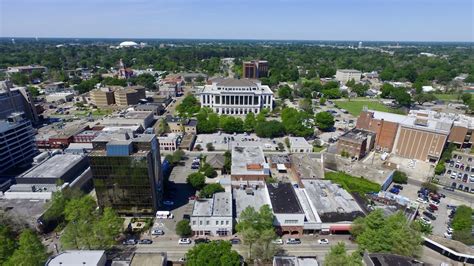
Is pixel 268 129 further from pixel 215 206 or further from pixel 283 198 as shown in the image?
pixel 215 206

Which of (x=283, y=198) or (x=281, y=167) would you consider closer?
(x=283, y=198)

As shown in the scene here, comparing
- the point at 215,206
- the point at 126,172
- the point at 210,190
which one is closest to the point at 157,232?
the point at 215,206

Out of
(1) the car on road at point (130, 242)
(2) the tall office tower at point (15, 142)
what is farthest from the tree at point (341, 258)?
(2) the tall office tower at point (15, 142)

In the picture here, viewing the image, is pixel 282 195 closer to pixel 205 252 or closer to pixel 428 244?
pixel 205 252

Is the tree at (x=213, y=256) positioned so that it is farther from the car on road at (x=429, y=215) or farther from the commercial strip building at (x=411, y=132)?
the commercial strip building at (x=411, y=132)

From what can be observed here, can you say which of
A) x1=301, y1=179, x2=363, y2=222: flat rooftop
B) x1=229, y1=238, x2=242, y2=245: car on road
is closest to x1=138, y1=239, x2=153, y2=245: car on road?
x1=229, y1=238, x2=242, y2=245: car on road

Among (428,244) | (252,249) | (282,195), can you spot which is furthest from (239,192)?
(428,244)
